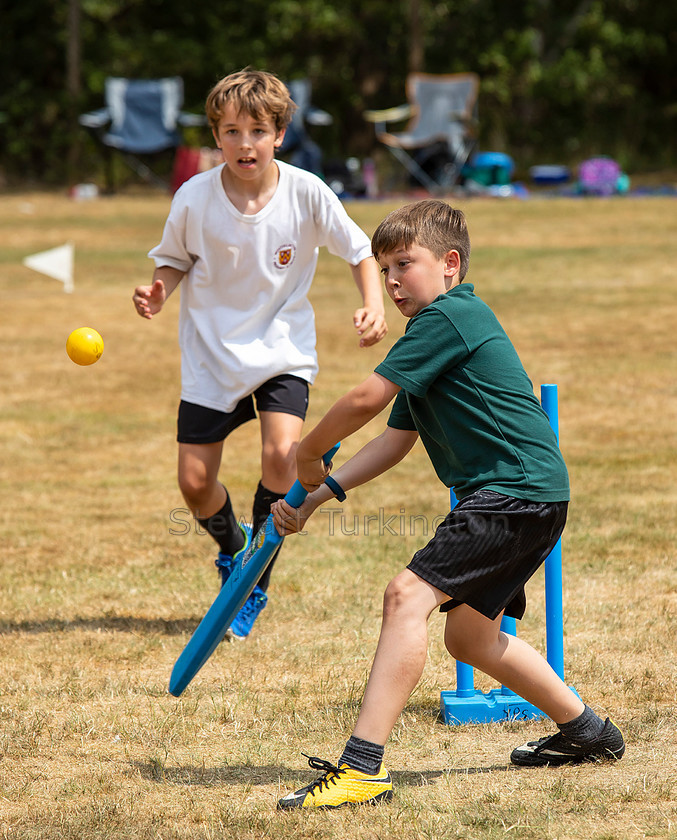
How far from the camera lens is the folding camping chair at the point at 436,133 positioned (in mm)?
18891

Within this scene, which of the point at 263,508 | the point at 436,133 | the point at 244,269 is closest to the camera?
the point at 244,269

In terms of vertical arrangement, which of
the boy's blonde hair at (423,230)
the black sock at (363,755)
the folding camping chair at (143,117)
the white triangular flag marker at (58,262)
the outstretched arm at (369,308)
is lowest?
the folding camping chair at (143,117)

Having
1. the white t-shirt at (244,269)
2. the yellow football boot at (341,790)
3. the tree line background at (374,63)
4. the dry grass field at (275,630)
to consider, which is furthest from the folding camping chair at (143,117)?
the yellow football boot at (341,790)

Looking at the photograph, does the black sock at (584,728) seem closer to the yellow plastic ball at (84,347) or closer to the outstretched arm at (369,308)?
the outstretched arm at (369,308)

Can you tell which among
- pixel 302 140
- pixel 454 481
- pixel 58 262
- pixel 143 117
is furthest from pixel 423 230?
pixel 143 117

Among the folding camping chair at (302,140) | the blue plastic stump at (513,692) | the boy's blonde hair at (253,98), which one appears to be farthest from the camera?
the folding camping chair at (302,140)

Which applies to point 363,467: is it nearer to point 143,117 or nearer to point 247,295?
point 247,295

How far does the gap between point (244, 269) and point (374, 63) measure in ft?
74.7

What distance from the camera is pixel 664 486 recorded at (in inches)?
223

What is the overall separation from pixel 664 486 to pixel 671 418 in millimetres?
1470

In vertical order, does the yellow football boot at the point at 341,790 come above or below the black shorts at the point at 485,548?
below

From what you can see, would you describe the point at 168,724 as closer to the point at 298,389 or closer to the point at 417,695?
the point at 417,695

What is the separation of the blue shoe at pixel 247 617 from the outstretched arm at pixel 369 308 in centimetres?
103

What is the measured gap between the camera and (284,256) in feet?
12.9
